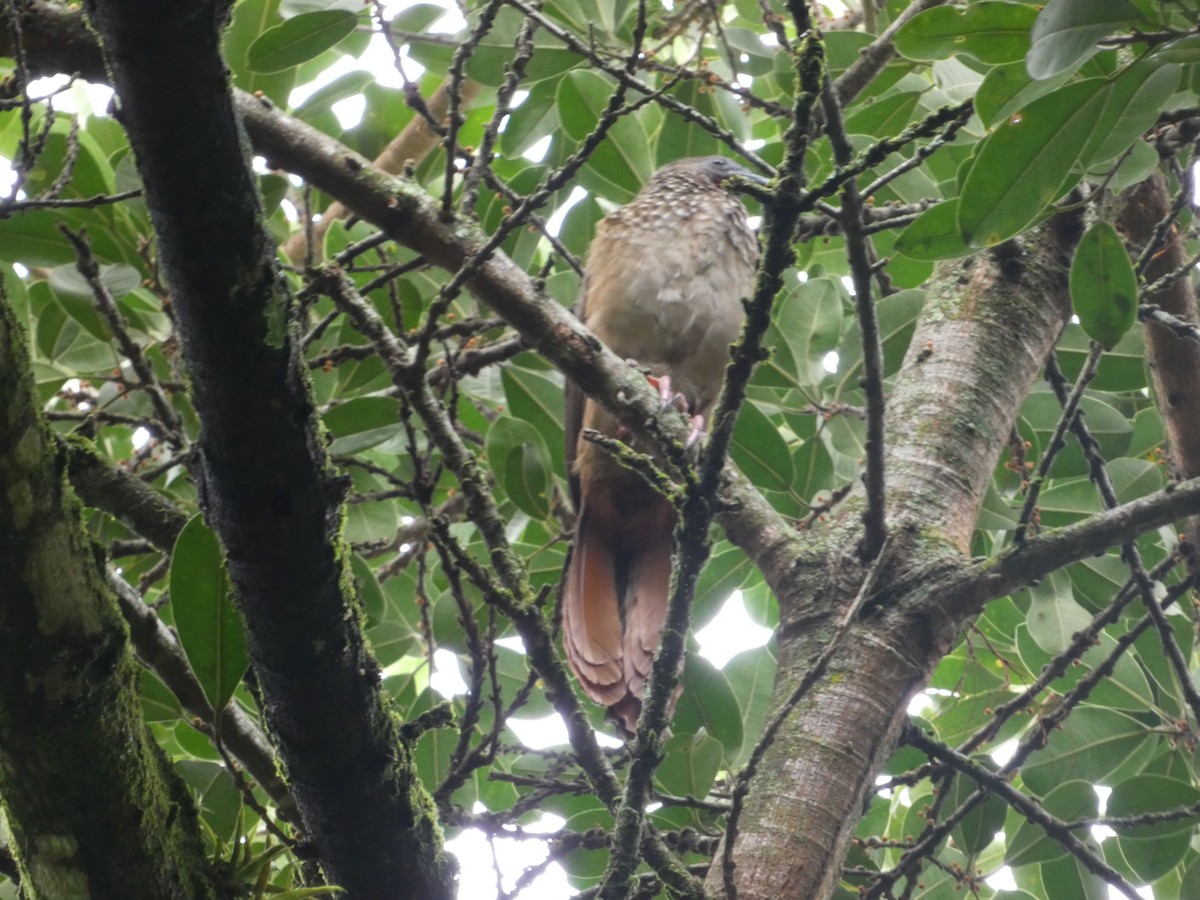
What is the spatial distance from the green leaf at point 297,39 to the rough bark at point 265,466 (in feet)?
5.42

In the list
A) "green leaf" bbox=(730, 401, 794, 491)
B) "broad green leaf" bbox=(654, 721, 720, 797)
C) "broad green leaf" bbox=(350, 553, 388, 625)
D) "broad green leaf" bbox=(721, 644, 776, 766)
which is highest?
"green leaf" bbox=(730, 401, 794, 491)

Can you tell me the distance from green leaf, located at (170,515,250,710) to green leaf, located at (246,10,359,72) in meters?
1.49

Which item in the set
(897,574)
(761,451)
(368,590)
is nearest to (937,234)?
(897,574)

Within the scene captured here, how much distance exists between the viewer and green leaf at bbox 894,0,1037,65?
1907mm

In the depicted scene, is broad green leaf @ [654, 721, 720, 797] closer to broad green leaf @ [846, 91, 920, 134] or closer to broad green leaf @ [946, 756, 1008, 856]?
broad green leaf @ [946, 756, 1008, 856]

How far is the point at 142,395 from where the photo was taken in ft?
9.17

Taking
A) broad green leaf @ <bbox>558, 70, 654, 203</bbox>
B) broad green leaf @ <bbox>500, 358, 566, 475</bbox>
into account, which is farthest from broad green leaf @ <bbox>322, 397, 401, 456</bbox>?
broad green leaf @ <bbox>558, 70, 654, 203</bbox>

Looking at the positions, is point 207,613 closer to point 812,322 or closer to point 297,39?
point 297,39

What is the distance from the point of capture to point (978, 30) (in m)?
1.93

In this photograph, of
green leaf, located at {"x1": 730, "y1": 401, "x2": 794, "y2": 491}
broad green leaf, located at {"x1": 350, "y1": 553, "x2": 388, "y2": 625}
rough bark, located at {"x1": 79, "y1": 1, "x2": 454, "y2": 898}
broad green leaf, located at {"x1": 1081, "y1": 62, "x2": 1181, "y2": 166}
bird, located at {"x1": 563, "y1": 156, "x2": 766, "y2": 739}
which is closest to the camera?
rough bark, located at {"x1": 79, "y1": 1, "x2": 454, "y2": 898}

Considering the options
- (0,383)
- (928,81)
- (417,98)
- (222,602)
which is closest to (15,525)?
(0,383)

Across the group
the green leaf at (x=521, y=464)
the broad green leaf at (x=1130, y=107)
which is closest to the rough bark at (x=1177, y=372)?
the broad green leaf at (x=1130, y=107)

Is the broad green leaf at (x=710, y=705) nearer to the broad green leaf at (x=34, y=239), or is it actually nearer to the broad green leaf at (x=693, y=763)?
the broad green leaf at (x=693, y=763)

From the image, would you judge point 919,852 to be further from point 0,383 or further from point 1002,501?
point 0,383
